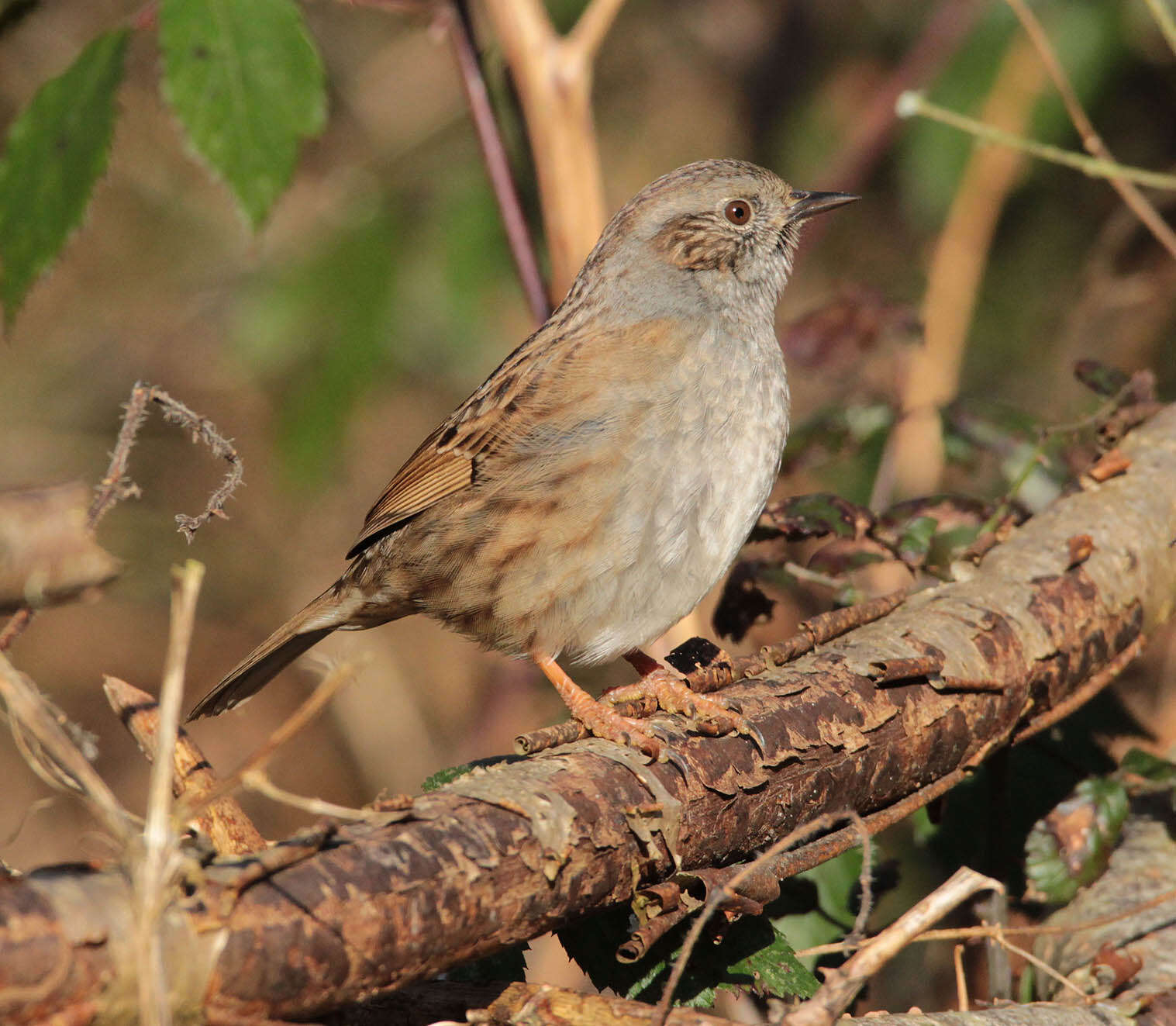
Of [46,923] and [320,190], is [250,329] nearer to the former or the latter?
[320,190]

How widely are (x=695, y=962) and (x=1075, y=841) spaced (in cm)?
96

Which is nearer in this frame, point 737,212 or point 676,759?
point 676,759

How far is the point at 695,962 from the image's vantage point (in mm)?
2311

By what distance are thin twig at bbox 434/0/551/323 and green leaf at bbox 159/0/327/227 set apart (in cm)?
99

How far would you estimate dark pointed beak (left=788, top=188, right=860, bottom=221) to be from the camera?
375 centimetres

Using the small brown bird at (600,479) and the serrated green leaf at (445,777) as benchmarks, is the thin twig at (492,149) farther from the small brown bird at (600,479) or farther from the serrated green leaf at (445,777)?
the serrated green leaf at (445,777)

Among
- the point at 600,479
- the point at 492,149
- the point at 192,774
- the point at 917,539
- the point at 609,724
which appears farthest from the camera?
the point at 492,149

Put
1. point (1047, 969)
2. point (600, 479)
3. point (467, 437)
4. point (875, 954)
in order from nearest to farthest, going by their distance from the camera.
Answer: point (875, 954)
point (1047, 969)
point (600, 479)
point (467, 437)

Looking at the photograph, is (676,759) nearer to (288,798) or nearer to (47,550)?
(288,798)

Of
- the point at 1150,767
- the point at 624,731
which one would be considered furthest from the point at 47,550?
the point at 1150,767

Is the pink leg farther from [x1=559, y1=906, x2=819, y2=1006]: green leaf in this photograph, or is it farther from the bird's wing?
the bird's wing

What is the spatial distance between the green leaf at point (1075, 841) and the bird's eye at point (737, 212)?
1794 mm

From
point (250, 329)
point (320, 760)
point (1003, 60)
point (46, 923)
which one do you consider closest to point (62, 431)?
point (250, 329)

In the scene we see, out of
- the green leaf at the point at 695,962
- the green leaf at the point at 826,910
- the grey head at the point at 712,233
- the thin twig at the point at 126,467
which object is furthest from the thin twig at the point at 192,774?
the grey head at the point at 712,233
